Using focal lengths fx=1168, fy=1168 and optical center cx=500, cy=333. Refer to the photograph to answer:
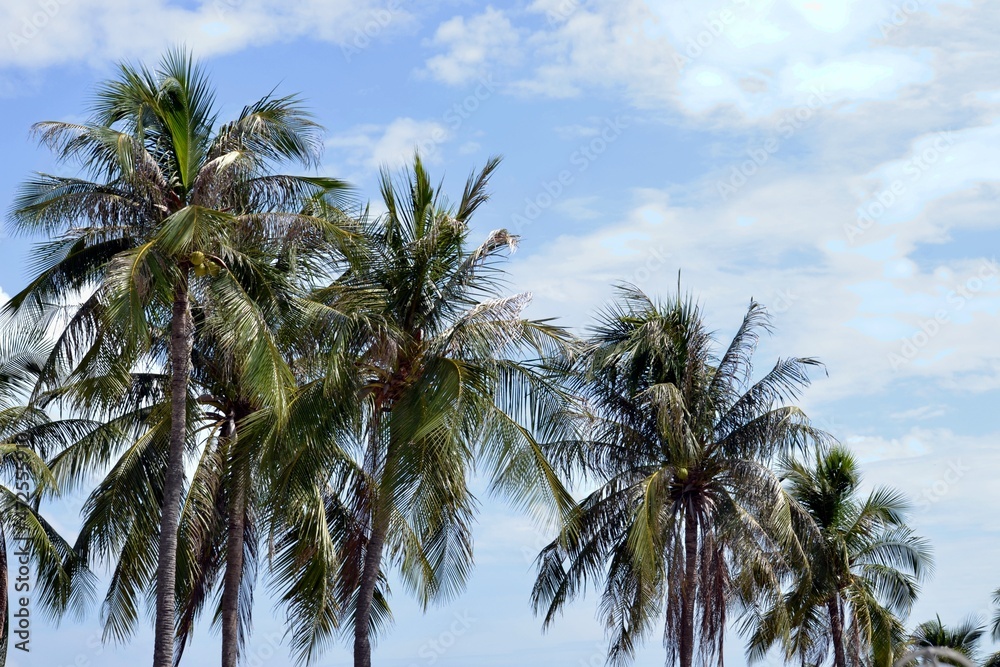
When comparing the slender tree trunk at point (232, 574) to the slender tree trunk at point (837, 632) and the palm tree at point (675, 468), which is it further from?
the slender tree trunk at point (837, 632)

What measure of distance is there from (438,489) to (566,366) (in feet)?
9.81

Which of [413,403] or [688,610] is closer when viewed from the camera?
[413,403]

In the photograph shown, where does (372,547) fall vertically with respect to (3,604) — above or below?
above

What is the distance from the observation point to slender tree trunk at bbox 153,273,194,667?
15922mm

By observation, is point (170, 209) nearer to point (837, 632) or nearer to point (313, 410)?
point (313, 410)

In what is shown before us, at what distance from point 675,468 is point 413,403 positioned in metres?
7.67

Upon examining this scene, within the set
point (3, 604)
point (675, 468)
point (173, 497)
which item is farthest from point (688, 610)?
point (3, 604)

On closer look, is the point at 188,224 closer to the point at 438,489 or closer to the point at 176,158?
the point at 176,158

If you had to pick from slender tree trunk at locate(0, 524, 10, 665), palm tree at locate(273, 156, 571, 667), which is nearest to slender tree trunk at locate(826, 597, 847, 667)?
palm tree at locate(273, 156, 571, 667)

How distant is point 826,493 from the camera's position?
2969 cm

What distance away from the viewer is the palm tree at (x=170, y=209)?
15.9 m

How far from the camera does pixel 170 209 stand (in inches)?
658

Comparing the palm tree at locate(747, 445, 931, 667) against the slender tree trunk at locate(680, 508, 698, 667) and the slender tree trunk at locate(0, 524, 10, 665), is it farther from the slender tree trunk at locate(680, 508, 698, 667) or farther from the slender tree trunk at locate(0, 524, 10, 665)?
the slender tree trunk at locate(0, 524, 10, 665)

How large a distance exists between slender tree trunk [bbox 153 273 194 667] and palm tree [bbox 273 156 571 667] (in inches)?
62.7
